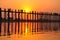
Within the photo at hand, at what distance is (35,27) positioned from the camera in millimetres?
17375

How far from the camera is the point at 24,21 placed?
16.5 metres

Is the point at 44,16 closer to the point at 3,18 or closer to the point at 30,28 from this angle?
the point at 30,28

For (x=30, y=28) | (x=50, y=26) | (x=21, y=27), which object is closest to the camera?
(x=21, y=27)

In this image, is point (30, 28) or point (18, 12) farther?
point (30, 28)

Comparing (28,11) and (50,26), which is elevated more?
(28,11)

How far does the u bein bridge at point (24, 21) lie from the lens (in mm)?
14836

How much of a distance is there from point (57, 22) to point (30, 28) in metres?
4.25

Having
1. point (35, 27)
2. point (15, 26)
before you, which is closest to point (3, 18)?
point (15, 26)

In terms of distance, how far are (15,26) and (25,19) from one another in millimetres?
1508

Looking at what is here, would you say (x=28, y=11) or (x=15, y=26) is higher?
(x=28, y=11)

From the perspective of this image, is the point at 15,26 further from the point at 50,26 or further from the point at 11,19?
the point at 50,26

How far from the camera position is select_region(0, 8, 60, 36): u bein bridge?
14836 mm

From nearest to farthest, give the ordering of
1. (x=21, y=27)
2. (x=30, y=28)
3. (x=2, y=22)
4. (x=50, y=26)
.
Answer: (x=2, y=22), (x=21, y=27), (x=30, y=28), (x=50, y=26)

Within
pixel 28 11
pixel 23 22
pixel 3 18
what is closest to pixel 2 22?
pixel 3 18
